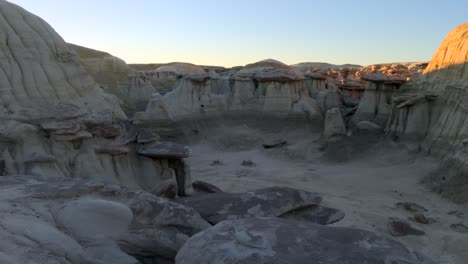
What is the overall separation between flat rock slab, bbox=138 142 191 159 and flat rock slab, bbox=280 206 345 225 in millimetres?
2671

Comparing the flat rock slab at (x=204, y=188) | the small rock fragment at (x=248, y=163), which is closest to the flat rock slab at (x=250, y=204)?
the flat rock slab at (x=204, y=188)

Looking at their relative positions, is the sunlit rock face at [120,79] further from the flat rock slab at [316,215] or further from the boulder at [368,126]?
the flat rock slab at [316,215]

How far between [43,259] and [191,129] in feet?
42.1

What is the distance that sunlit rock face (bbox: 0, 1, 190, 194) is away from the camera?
21.6ft

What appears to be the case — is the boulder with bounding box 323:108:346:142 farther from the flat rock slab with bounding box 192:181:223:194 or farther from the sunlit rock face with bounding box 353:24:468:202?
the flat rock slab with bounding box 192:181:223:194

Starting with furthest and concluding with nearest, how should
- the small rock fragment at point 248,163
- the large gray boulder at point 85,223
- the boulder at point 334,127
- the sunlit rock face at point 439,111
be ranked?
the boulder at point 334,127
the small rock fragment at point 248,163
the sunlit rock face at point 439,111
the large gray boulder at point 85,223

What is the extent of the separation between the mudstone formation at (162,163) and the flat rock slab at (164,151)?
2 centimetres

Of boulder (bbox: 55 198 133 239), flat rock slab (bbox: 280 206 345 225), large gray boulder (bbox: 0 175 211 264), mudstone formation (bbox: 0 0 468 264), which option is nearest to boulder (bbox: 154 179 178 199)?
mudstone formation (bbox: 0 0 468 264)

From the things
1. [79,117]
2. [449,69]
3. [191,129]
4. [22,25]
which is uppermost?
[22,25]

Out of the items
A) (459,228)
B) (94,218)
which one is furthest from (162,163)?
(459,228)

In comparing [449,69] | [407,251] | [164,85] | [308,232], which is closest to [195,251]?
[308,232]

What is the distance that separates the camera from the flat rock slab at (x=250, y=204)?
5605 millimetres

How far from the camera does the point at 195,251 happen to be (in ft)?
11.6

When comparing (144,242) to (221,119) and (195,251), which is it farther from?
(221,119)
